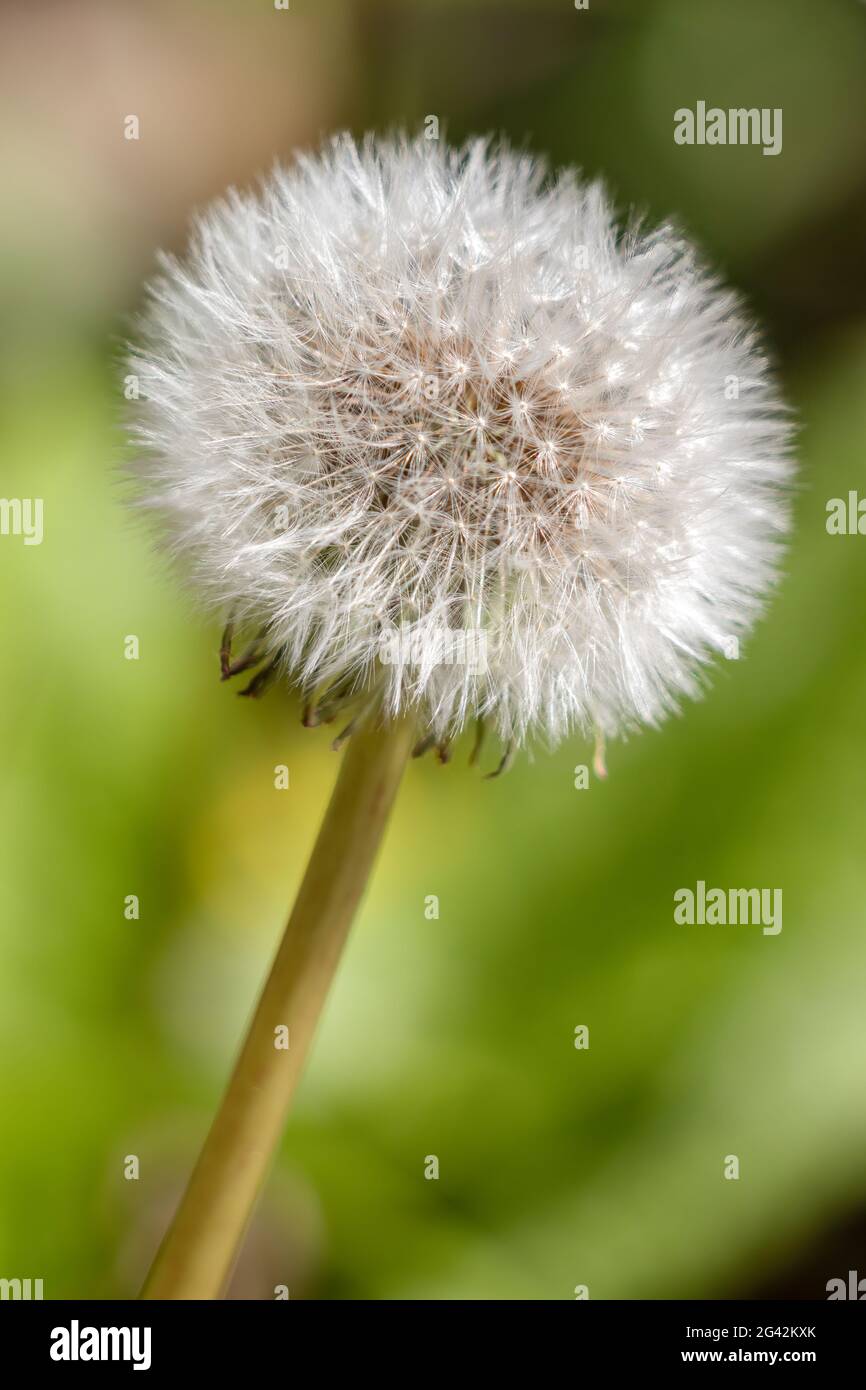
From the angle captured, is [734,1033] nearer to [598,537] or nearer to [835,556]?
[835,556]

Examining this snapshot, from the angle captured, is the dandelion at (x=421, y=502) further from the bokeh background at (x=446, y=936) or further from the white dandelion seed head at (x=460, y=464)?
the bokeh background at (x=446, y=936)

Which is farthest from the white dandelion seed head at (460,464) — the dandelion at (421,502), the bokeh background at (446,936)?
the bokeh background at (446,936)

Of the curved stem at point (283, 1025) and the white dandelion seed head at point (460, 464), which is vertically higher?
the white dandelion seed head at point (460, 464)

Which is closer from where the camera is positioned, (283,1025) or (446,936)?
(283,1025)

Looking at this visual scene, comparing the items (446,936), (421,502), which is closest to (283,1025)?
(421,502)

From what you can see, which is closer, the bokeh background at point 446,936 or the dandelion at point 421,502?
the dandelion at point 421,502

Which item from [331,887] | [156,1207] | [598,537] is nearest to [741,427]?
[598,537]

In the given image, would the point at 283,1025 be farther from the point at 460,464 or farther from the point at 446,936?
the point at 446,936
